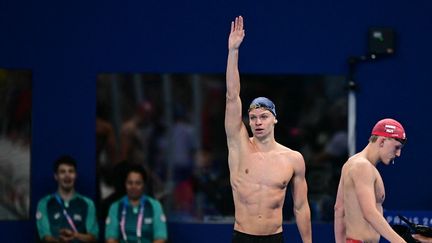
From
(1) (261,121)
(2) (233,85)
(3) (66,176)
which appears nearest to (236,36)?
(2) (233,85)

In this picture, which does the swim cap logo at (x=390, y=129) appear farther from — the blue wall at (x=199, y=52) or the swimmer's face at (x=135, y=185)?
the swimmer's face at (x=135, y=185)

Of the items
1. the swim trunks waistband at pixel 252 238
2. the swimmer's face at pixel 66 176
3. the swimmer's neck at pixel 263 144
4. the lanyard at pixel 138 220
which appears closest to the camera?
the swim trunks waistband at pixel 252 238

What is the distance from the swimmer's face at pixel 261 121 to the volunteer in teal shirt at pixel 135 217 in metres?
2.12

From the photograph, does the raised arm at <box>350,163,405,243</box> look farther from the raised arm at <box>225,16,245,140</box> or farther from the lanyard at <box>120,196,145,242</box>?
the lanyard at <box>120,196,145,242</box>

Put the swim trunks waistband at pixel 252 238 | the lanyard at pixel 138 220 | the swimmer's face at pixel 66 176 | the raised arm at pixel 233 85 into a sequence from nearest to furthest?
1. the raised arm at pixel 233 85
2. the swim trunks waistband at pixel 252 238
3. the lanyard at pixel 138 220
4. the swimmer's face at pixel 66 176

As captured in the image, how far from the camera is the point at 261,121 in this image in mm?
7383

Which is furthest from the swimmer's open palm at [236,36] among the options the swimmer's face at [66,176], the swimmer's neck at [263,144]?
the swimmer's face at [66,176]

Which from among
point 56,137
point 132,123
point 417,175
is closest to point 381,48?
point 417,175

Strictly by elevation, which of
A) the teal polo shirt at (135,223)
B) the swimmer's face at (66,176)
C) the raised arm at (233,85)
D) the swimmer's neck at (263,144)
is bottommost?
the teal polo shirt at (135,223)

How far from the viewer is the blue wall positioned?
32.1ft

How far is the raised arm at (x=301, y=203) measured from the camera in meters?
7.47

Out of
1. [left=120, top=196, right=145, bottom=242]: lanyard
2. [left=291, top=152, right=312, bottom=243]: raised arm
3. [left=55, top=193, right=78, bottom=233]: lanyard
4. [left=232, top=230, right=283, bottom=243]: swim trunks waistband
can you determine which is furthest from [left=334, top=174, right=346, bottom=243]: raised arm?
[left=55, top=193, right=78, bottom=233]: lanyard

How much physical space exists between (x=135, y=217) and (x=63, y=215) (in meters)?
0.68

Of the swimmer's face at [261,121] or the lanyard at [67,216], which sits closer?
the swimmer's face at [261,121]
